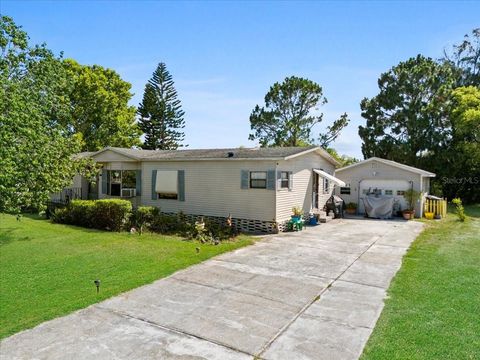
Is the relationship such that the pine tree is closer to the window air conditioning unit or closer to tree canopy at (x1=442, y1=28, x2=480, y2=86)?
the window air conditioning unit

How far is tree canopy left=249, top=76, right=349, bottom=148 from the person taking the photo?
33250 millimetres

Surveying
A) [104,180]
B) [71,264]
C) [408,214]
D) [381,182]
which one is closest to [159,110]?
[104,180]

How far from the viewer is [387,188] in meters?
19.8

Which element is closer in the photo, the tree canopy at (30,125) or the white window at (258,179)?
the tree canopy at (30,125)

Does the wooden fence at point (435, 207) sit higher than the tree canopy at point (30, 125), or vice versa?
the tree canopy at point (30, 125)

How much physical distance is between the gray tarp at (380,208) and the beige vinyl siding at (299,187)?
2738mm

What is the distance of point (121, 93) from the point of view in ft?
108

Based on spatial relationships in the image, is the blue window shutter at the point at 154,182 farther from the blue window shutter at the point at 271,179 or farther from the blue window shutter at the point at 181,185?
the blue window shutter at the point at 271,179

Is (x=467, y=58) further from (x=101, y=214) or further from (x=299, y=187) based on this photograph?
(x=101, y=214)

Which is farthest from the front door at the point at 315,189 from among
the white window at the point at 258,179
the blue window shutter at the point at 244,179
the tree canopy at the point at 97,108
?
the tree canopy at the point at 97,108

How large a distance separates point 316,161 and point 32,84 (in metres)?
12.5

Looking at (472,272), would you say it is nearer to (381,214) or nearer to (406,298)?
(406,298)

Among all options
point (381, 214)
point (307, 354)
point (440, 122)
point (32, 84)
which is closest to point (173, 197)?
point (32, 84)

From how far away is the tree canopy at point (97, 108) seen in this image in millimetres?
28875
